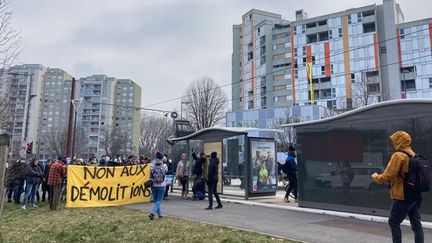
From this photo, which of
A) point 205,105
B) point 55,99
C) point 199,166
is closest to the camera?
point 199,166

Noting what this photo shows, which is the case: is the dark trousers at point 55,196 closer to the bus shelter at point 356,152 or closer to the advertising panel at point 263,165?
the advertising panel at point 263,165

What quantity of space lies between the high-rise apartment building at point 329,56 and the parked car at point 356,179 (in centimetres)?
4855

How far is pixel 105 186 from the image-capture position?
14477 mm

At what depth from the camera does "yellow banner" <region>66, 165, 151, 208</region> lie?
13938mm

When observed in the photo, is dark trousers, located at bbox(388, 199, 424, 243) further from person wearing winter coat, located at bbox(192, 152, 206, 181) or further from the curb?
person wearing winter coat, located at bbox(192, 152, 206, 181)

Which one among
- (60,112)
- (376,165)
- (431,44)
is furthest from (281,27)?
(376,165)

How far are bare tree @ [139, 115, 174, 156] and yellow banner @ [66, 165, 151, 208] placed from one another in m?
54.5

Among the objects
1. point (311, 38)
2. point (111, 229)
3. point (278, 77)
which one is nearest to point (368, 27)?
point (311, 38)

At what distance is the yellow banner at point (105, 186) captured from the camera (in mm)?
13938

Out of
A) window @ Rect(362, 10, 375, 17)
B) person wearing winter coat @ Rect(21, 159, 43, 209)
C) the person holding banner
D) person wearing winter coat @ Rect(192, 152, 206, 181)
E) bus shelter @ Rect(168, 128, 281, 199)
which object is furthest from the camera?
window @ Rect(362, 10, 375, 17)

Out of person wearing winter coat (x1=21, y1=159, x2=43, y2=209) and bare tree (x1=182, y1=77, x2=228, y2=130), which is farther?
bare tree (x1=182, y1=77, x2=228, y2=130)

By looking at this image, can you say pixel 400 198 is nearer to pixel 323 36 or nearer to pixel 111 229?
pixel 111 229

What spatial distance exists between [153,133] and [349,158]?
207ft

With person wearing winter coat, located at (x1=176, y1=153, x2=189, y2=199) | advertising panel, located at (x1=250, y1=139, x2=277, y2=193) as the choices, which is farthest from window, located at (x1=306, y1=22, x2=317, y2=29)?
person wearing winter coat, located at (x1=176, y1=153, x2=189, y2=199)
